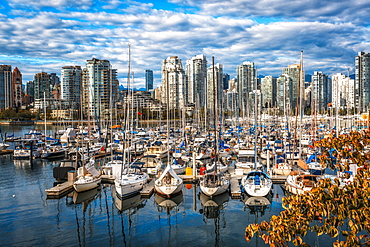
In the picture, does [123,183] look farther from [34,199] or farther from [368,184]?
[368,184]

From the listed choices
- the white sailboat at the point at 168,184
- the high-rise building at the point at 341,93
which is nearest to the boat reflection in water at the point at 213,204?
the white sailboat at the point at 168,184

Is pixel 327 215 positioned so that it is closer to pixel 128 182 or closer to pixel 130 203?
pixel 130 203

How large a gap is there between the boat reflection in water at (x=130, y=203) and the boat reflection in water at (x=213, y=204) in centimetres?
495

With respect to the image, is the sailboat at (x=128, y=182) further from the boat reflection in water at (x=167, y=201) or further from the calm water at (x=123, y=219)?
the boat reflection in water at (x=167, y=201)

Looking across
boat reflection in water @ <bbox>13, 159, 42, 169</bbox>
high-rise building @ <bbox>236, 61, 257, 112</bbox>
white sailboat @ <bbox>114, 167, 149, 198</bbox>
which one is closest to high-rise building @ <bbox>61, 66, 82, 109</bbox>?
high-rise building @ <bbox>236, 61, 257, 112</bbox>

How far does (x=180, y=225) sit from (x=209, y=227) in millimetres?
1949

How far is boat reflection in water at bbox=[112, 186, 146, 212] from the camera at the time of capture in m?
25.0

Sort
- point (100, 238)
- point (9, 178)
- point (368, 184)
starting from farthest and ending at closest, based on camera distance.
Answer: point (9, 178)
point (100, 238)
point (368, 184)

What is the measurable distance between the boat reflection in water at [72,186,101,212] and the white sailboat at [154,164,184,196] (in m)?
5.76

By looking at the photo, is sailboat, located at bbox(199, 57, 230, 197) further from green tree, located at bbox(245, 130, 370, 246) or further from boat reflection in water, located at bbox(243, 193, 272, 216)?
green tree, located at bbox(245, 130, 370, 246)

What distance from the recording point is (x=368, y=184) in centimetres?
827

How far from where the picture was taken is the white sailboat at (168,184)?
1070 inches

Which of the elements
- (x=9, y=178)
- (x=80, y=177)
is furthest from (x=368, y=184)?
(x=9, y=178)

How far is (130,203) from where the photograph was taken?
26.3 m
